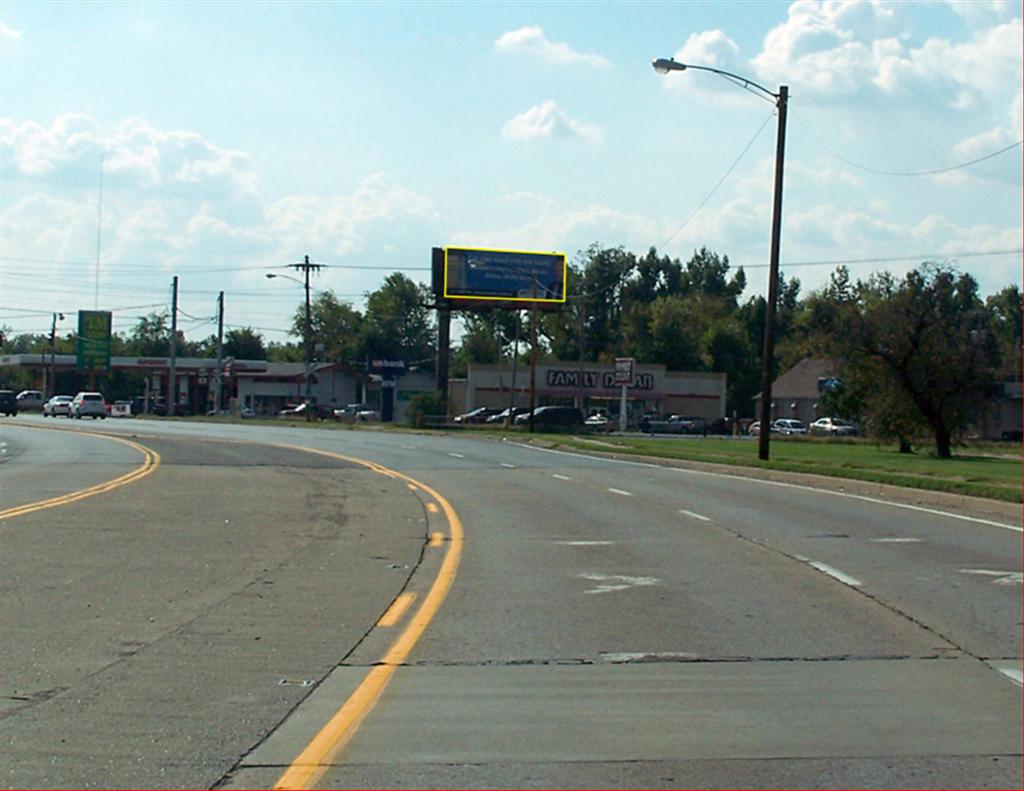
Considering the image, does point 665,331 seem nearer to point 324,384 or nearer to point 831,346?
point 324,384

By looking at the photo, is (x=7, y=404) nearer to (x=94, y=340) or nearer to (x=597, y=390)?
(x=94, y=340)

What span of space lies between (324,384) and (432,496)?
340 ft

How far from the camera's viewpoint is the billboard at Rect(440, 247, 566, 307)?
8312cm

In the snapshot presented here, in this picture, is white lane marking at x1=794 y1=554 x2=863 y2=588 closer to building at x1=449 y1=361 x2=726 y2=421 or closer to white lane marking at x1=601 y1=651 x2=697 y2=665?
white lane marking at x1=601 y1=651 x2=697 y2=665

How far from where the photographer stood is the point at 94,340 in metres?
98.6

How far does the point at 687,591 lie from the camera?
12.7 metres

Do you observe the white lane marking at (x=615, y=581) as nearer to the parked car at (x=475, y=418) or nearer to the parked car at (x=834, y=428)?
the parked car at (x=475, y=418)

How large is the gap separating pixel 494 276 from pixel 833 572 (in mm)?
70398

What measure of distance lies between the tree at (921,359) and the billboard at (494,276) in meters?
29.0

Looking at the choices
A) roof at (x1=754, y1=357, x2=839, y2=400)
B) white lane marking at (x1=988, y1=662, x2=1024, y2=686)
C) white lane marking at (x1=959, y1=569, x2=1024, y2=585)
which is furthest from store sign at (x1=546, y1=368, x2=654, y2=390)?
white lane marking at (x1=988, y1=662, x2=1024, y2=686)

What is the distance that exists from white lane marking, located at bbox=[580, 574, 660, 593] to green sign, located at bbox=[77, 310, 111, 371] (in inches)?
3515

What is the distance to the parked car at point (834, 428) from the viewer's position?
85.4m

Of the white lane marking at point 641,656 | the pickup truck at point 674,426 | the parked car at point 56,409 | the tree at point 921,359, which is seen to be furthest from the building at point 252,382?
the white lane marking at point 641,656

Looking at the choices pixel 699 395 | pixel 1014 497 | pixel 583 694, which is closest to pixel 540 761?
pixel 583 694
